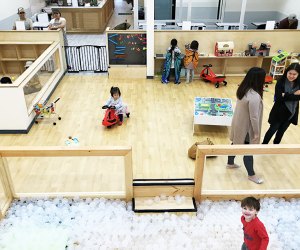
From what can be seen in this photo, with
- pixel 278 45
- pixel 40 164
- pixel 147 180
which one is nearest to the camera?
pixel 40 164

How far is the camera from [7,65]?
809 centimetres

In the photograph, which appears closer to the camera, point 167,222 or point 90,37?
point 167,222

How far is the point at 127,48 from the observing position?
297 inches

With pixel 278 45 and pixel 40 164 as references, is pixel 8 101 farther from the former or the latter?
pixel 278 45

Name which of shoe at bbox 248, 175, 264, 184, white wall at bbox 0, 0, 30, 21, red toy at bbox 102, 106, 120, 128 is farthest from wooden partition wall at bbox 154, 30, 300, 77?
white wall at bbox 0, 0, 30, 21

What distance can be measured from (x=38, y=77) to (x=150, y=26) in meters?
2.73

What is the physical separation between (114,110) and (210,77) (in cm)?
287

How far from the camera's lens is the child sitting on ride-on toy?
5.32 metres

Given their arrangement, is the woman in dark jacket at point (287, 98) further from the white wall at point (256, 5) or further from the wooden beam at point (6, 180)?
the white wall at point (256, 5)

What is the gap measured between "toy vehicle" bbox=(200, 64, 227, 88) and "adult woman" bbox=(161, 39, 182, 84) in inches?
24.5

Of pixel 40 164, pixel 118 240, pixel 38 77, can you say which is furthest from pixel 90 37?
pixel 118 240

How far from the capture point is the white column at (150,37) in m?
6.85

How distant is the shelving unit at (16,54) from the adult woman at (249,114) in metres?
5.66

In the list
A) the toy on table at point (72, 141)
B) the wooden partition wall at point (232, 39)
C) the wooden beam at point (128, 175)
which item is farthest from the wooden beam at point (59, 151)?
the wooden partition wall at point (232, 39)
